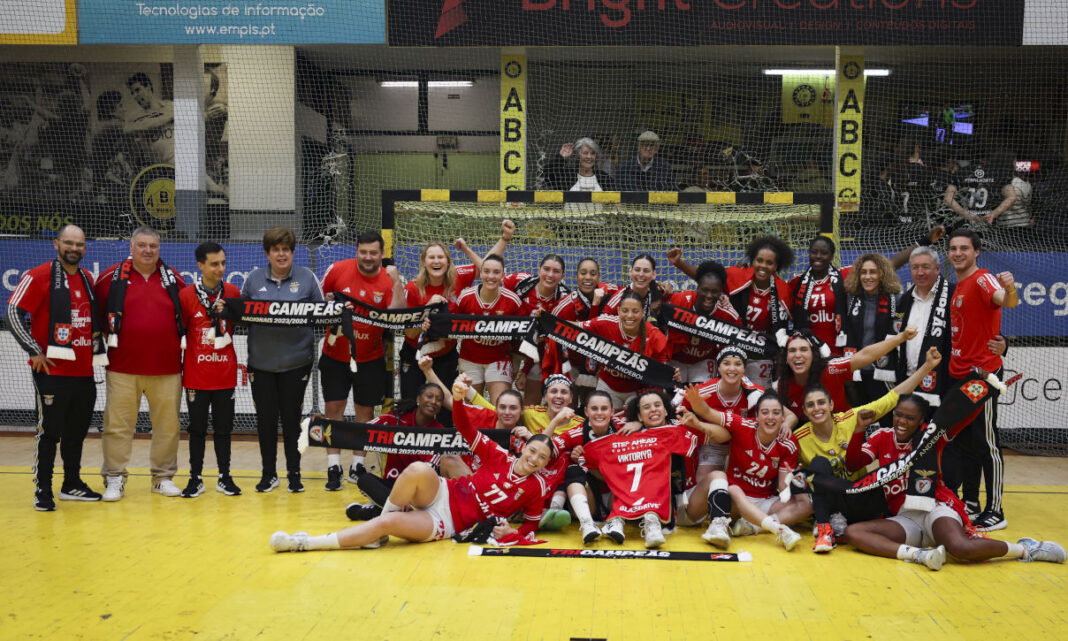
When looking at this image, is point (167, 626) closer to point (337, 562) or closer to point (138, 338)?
point (337, 562)

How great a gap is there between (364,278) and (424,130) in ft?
24.1

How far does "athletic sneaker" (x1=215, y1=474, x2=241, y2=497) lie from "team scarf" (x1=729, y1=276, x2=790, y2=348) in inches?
173

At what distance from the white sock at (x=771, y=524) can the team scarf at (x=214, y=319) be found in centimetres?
442

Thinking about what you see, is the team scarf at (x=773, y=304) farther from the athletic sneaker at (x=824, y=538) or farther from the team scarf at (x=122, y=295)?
the team scarf at (x=122, y=295)

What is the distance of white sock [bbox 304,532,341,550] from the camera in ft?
19.6

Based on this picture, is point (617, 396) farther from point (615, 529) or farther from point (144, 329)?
point (144, 329)

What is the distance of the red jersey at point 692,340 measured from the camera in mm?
7461

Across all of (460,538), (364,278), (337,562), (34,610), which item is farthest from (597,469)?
(34,610)

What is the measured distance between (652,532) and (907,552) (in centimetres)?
162

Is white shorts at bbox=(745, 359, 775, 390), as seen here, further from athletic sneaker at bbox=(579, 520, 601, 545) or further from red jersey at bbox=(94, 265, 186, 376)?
red jersey at bbox=(94, 265, 186, 376)

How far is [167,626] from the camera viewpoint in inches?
186

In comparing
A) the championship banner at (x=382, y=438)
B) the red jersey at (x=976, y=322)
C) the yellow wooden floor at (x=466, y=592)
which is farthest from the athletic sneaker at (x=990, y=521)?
the championship banner at (x=382, y=438)

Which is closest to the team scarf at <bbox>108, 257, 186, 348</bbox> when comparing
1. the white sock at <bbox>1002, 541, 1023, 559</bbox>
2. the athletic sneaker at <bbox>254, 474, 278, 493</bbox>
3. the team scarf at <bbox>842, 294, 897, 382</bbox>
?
the athletic sneaker at <bbox>254, 474, 278, 493</bbox>

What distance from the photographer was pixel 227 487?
7531mm
